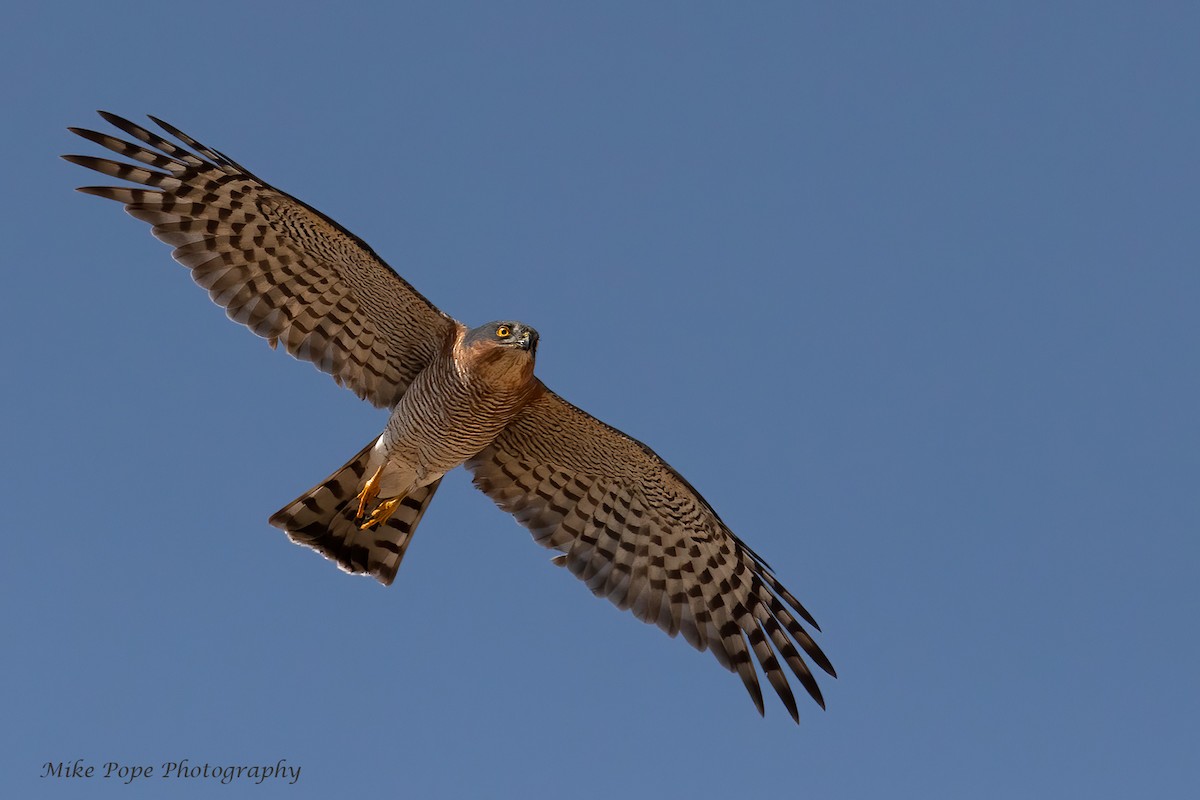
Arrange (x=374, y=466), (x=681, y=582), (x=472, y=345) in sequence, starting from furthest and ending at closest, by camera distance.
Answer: (x=681, y=582) → (x=374, y=466) → (x=472, y=345)

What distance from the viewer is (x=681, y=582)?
14820mm

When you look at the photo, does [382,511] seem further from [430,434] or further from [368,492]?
[430,434]

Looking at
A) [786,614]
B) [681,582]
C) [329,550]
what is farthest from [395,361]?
[786,614]

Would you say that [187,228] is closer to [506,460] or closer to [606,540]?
[506,460]

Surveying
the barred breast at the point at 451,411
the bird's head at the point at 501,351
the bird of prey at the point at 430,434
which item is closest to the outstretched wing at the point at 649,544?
the bird of prey at the point at 430,434

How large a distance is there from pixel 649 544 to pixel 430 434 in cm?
273

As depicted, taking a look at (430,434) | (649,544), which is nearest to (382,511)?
(430,434)

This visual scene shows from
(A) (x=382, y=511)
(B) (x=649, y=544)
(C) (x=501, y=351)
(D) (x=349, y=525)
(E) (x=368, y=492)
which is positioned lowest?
(D) (x=349, y=525)

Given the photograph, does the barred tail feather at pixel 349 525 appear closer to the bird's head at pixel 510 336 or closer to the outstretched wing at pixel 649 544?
the outstretched wing at pixel 649 544

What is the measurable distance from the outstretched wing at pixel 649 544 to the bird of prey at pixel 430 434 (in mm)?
14

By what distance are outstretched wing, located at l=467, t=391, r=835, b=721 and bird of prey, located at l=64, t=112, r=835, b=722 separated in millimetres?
14

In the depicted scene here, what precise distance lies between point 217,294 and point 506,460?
3231 mm

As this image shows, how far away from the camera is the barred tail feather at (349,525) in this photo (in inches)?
549

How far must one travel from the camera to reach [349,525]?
14.2 m
